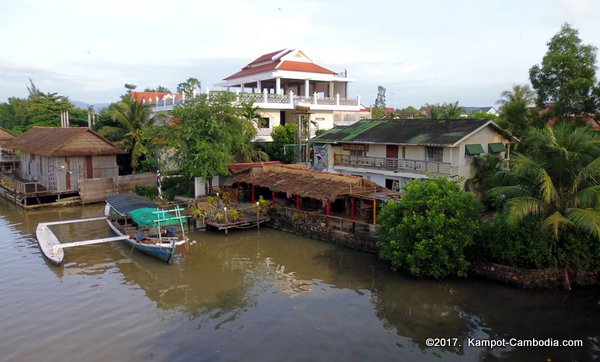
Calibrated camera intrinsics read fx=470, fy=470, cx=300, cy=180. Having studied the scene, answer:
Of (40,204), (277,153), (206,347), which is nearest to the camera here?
(206,347)

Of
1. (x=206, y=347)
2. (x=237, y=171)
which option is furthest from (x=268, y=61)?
(x=206, y=347)

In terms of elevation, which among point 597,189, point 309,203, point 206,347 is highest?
point 597,189

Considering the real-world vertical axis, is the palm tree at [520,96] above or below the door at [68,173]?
above

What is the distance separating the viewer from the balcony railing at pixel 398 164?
2253cm

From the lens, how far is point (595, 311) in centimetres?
1380

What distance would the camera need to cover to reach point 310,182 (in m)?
22.3

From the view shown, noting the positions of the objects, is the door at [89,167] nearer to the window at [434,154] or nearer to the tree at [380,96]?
the window at [434,154]

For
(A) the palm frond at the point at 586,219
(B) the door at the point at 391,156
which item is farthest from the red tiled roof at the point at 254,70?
(A) the palm frond at the point at 586,219

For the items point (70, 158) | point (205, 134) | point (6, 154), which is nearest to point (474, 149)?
point (205, 134)

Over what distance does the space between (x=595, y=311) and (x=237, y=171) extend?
731 inches

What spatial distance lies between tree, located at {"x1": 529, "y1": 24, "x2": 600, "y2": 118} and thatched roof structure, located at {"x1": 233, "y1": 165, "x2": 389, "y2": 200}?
8683 mm

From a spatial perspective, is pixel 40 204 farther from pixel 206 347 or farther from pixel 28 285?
pixel 206 347

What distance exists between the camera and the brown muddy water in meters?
11.8

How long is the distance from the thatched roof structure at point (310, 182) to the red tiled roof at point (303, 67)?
44.5ft
